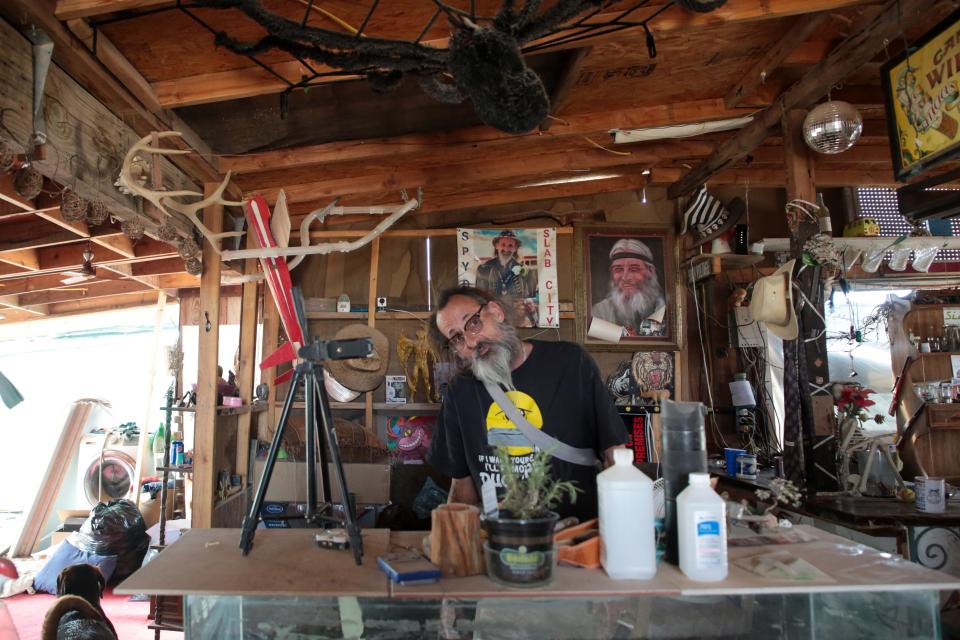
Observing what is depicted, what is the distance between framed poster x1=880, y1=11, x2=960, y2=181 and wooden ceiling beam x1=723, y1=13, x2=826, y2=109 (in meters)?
0.43

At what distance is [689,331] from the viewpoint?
586cm

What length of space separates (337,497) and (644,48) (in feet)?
12.3

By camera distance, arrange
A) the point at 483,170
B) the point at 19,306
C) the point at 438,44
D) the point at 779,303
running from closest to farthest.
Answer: the point at 438,44 < the point at 779,303 < the point at 483,170 < the point at 19,306

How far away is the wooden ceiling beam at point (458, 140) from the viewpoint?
13.5ft

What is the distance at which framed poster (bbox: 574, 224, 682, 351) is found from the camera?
5.64 meters

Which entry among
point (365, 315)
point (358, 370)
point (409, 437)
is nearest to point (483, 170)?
point (365, 315)

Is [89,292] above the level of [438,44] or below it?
below

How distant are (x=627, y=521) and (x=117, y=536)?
5457mm

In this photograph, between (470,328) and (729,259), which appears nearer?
(470,328)

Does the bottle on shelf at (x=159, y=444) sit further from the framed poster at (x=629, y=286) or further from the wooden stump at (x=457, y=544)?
→ the wooden stump at (x=457, y=544)

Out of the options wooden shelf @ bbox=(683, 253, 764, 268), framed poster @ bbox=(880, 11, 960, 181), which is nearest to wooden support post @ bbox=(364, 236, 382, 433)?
wooden shelf @ bbox=(683, 253, 764, 268)

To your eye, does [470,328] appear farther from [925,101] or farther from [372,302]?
[372,302]

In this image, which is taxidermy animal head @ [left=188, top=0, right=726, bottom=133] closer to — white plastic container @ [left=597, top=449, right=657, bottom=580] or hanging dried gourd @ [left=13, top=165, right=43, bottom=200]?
white plastic container @ [left=597, top=449, right=657, bottom=580]

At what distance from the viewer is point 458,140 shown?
4.30 metres
